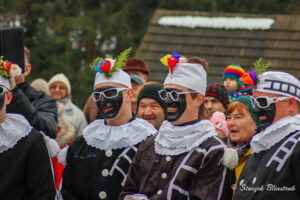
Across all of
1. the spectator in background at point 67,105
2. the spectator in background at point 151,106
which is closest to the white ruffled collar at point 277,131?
the spectator in background at point 151,106

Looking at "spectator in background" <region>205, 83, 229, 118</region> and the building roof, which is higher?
the building roof

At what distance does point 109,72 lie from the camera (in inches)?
219

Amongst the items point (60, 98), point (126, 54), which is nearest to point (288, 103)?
point (126, 54)

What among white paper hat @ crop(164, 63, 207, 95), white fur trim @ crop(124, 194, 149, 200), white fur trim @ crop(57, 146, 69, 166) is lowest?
white fur trim @ crop(124, 194, 149, 200)

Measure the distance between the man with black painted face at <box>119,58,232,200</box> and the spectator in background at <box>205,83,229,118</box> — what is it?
6.61 ft

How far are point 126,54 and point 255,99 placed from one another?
1.53 meters

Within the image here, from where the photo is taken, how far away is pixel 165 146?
4910 mm

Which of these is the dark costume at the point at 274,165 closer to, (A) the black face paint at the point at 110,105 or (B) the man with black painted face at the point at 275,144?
(B) the man with black painted face at the point at 275,144

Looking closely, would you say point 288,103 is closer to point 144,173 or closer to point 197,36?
point 144,173

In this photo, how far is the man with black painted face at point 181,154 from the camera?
15.2 feet

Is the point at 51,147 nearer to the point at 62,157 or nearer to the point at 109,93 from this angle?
the point at 62,157

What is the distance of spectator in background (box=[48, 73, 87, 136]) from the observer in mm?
8805

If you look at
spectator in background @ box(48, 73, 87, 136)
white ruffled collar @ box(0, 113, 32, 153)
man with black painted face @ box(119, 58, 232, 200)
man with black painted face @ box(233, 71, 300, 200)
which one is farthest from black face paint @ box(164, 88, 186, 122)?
spectator in background @ box(48, 73, 87, 136)

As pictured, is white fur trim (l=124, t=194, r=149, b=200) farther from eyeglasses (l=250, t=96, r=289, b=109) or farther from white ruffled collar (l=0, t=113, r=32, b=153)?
eyeglasses (l=250, t=96, r=289, b=109)
